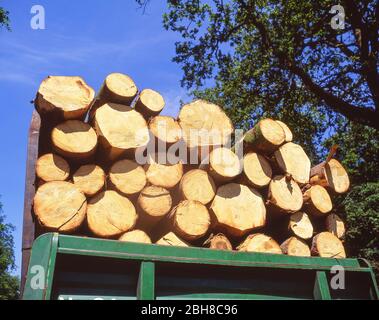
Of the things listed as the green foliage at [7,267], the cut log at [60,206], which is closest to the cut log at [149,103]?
the cut log at [60,206]

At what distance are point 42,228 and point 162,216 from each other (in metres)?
0.95

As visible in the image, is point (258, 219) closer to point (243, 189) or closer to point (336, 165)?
point (243, 189)

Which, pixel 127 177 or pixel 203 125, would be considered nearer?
pixel 127 177

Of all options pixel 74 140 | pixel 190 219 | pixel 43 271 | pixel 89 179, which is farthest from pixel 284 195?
pixel 43 271

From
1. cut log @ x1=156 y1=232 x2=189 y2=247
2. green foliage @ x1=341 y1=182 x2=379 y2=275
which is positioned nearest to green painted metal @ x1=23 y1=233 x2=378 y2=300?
cut log @ x1=156 y1=232 x2=189 y2=247

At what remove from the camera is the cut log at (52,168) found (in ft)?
9.48

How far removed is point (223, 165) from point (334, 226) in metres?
1.42

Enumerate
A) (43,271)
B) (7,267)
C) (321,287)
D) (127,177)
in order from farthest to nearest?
1. (7,267)
2. (127,177)
3. (321,287)
4. (43,271)

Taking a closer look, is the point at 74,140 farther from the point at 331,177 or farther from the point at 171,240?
the point at 331,177

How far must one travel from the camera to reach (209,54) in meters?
9.27

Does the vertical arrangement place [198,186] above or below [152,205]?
above

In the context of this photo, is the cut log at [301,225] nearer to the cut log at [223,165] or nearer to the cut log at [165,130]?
the cut log at [223,165]

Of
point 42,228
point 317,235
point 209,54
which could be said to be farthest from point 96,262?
point 209,54

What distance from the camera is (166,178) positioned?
3271mm
